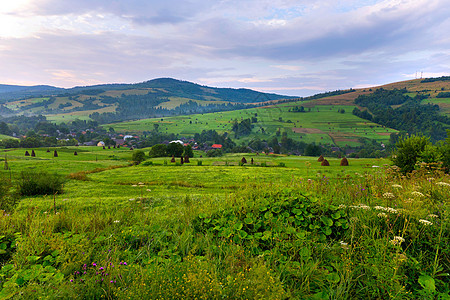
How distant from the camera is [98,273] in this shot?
3.07 meters

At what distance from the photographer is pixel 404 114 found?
468 feet

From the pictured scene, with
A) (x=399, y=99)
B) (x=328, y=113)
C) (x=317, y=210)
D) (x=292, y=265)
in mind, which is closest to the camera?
(x=292, y=265)

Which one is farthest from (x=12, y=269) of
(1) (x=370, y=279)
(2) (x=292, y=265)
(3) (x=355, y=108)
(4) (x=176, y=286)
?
(3) (x=355, y=108)

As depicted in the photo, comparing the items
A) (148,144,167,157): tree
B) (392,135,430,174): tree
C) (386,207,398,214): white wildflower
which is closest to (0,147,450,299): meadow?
(386,207,398,214): white wildflower

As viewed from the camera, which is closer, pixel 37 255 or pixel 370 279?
pixel 370 279

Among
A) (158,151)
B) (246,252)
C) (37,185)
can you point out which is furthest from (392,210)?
(158,151)

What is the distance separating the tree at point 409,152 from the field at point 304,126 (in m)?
106

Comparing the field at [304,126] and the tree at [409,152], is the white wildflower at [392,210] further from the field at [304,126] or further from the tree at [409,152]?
the field at [304,126]

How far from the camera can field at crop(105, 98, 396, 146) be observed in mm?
121875

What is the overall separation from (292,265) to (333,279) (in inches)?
24.0

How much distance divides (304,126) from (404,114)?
221 ft

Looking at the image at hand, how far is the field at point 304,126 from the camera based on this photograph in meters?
122

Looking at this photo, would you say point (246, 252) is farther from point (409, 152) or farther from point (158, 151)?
point (158, 151)

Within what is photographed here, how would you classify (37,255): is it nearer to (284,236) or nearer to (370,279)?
(284,236)
